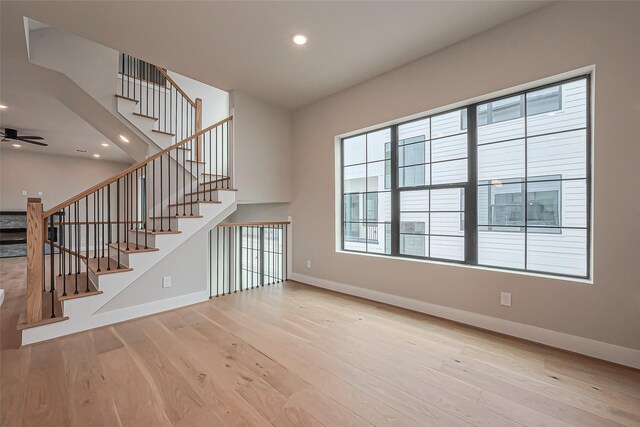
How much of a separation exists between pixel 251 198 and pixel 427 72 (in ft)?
9.30

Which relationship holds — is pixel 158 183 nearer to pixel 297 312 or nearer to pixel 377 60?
pixel 297 312

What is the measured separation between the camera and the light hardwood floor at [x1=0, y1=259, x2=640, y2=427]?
1.58m

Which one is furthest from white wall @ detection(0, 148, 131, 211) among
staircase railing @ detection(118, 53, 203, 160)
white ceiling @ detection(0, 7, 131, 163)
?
staircase railing @ detection(118, 53, 203, 160)

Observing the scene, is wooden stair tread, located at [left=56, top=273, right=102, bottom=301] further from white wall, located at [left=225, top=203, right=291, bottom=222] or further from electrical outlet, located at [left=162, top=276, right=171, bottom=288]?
white wall, located at [left=225, top=203, right=291, bottom=222]

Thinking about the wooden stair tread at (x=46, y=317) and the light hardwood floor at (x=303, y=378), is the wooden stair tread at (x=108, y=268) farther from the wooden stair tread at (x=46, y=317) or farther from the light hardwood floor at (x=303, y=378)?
the light hardwood floor at (x=303, y=378)

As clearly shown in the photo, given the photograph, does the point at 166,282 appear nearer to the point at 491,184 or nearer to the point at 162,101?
the point at 162,101

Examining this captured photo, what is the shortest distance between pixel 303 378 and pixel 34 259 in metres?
2.60

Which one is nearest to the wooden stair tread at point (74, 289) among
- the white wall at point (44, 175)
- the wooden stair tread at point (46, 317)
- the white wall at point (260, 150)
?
the wooden stair tread at point (46, 317)

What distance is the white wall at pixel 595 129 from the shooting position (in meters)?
2.04

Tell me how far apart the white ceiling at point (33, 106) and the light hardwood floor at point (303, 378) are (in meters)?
2.88

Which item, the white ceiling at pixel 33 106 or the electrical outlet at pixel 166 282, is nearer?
the white ceiling at pixel 33 106

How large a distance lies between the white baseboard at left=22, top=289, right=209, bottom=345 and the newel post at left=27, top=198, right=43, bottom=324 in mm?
121

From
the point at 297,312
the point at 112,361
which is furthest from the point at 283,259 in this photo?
the point at 112,361

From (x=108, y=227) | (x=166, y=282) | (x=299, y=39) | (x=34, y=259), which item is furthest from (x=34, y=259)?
(x=299, y=39)
